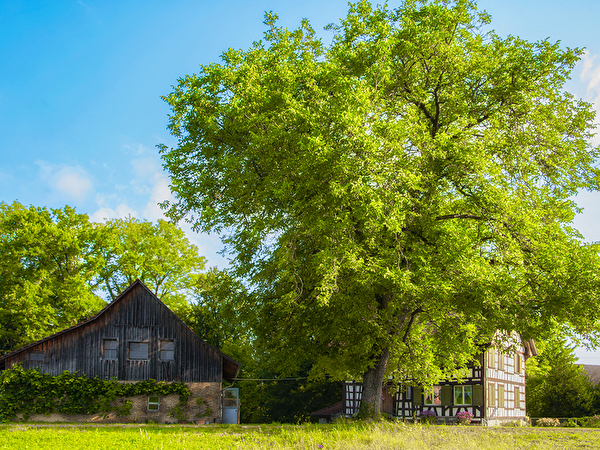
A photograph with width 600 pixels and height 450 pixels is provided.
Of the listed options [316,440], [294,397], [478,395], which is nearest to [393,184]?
[316,440]

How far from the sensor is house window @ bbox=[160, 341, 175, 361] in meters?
26.9

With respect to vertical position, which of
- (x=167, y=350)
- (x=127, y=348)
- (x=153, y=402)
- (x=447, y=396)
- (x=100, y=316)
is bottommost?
(x=447, y=396)

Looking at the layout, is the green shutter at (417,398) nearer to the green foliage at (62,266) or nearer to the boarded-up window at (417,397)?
the boarded-up window at (417,397)

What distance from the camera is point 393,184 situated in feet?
49.0

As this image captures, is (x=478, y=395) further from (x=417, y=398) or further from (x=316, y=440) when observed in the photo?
(x=316, y=440)

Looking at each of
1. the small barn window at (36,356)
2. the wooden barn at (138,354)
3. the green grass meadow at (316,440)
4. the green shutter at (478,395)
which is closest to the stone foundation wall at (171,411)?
the wooden barn at (138,354)

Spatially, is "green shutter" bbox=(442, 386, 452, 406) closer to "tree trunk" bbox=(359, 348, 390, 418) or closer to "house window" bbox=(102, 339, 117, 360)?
"tree trunk" bbox=(359, 348, 390, 418)

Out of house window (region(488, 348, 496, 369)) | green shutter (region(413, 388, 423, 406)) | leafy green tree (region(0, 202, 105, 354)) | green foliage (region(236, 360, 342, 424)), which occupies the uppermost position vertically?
leafy green tree (region(0, 202, 105, 354))

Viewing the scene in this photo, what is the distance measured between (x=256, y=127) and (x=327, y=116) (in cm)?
310

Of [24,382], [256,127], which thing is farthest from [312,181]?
[24,382]

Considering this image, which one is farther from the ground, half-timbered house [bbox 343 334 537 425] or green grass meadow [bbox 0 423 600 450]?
green grass meadow [bbox 0 423 600 450]

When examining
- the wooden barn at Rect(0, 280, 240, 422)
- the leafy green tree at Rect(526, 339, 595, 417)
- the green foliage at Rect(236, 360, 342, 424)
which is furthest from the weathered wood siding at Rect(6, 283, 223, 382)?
the leafy green tree at Rect(526, 339, 595, 417)

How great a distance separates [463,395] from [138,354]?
17.4 m

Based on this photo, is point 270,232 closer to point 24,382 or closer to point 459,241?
point 459,241
